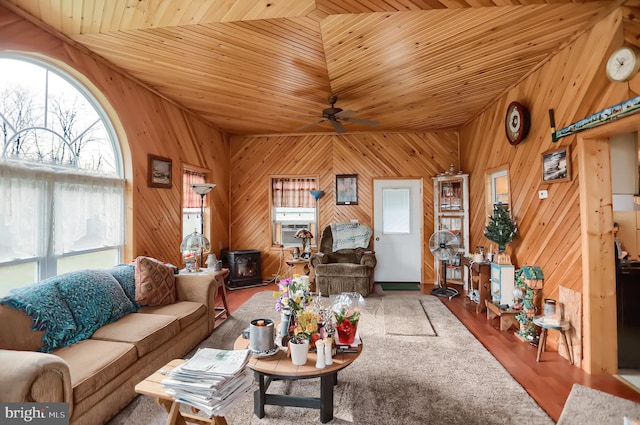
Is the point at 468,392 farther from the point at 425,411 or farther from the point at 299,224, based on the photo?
the point at 299,224

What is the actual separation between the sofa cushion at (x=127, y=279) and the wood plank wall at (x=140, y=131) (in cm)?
57

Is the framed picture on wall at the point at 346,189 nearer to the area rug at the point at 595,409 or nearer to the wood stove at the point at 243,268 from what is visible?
the wood stove at the point at 243,268

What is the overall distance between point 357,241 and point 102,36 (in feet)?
14.8

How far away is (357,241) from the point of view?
569 centimetres

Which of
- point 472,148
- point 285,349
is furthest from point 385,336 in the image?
point 472,148

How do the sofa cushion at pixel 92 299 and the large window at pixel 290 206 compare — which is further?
the large window at pixel 290 206

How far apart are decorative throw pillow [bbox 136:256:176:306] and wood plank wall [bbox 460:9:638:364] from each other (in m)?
4.06

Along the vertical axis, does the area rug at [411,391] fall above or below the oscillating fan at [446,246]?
below

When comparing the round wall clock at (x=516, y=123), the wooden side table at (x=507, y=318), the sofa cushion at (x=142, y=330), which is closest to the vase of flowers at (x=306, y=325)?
the sofa cushion at (x=142, y=330)

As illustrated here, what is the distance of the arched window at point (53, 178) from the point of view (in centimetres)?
251

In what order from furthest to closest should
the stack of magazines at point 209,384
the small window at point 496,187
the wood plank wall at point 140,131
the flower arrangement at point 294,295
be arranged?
1. the small window at point 496,187
2. the wood plank wall at point 140,131
3. the flower arrangement at point 294,295
4. the stack of magazines at point 209,384

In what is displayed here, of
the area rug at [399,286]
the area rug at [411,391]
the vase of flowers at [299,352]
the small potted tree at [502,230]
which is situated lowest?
the area rug at [411,391]

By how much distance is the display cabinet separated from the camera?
5.49 metres

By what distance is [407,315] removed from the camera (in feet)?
13.5
